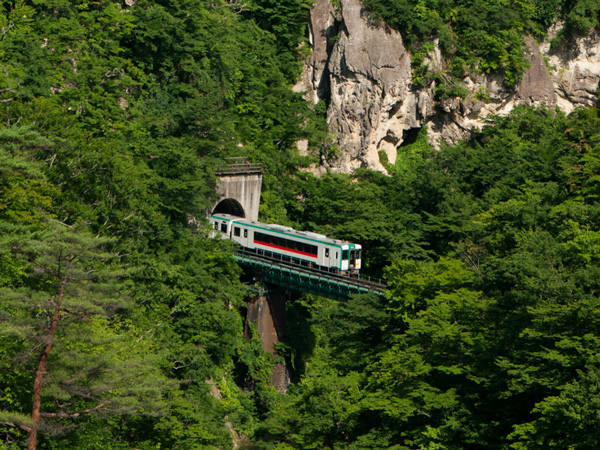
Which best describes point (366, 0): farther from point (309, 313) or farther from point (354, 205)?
point (309, 313)

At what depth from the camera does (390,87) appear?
5422 centimetres

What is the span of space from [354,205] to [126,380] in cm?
2800

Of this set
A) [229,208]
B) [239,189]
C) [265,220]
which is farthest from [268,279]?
[229,208]

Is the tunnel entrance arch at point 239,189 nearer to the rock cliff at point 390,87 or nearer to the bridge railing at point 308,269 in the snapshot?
the bridge railing at point 308,269

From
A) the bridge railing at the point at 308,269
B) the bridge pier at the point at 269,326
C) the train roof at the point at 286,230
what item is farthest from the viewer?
the bridge pier at the point at 269,326

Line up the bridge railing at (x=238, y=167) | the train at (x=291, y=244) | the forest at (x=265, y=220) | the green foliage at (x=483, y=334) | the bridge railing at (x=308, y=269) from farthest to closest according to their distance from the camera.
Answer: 1. the bridge railing at (x=238, y=167)
2. the train at (x=291, y=244)
3. the bridge railing at (x=308, y=269)
4. the green foliage at (x=483, y=334)
5. the forest at (x=265, y=220)

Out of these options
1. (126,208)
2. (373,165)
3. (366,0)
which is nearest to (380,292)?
(126,208)

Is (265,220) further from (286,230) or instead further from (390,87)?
(390,87)

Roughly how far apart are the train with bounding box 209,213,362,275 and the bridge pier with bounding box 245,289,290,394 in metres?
2.20

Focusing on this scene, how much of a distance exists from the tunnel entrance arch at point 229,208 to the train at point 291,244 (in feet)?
4.76

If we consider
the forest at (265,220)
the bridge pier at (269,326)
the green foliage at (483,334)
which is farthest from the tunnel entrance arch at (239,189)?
the green foliage at (483,334)

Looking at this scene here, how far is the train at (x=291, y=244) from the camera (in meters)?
44.3

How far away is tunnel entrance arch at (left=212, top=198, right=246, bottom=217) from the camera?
50.0 metres

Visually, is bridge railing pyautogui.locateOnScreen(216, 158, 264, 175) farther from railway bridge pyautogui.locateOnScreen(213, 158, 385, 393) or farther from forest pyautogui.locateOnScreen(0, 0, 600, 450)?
forest pyautogui.locateOnScreen(0, 0, 600, 450)
